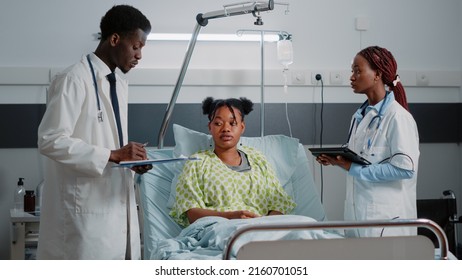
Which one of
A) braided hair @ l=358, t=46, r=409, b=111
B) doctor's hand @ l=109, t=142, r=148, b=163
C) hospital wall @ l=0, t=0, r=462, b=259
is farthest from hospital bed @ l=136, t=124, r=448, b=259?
hospital wall @ l=0, t=0, r=462, b=259

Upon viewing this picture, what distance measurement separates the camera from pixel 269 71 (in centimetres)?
473

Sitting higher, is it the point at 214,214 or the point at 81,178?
the point at 81,178

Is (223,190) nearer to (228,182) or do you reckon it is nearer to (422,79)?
(228,182)

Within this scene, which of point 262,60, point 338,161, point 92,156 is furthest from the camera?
point 262,60

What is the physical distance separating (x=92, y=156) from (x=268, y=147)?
166cm

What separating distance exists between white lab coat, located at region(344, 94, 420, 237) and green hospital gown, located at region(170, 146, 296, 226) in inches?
18.0

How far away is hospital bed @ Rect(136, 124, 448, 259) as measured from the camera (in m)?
2.20

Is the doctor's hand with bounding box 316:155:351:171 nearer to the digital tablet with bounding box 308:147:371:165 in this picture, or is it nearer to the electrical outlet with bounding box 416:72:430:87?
the digital tablet with bounding box 308:147:371:165

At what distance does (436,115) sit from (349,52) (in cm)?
81

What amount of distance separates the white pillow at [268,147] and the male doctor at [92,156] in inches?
39.6

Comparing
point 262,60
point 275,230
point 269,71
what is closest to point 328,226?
point 275,230

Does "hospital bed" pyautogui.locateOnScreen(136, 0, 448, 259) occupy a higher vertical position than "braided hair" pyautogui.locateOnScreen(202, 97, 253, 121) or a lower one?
lower

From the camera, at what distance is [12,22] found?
4488 millimetres

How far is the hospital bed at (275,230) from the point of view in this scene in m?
2.20
